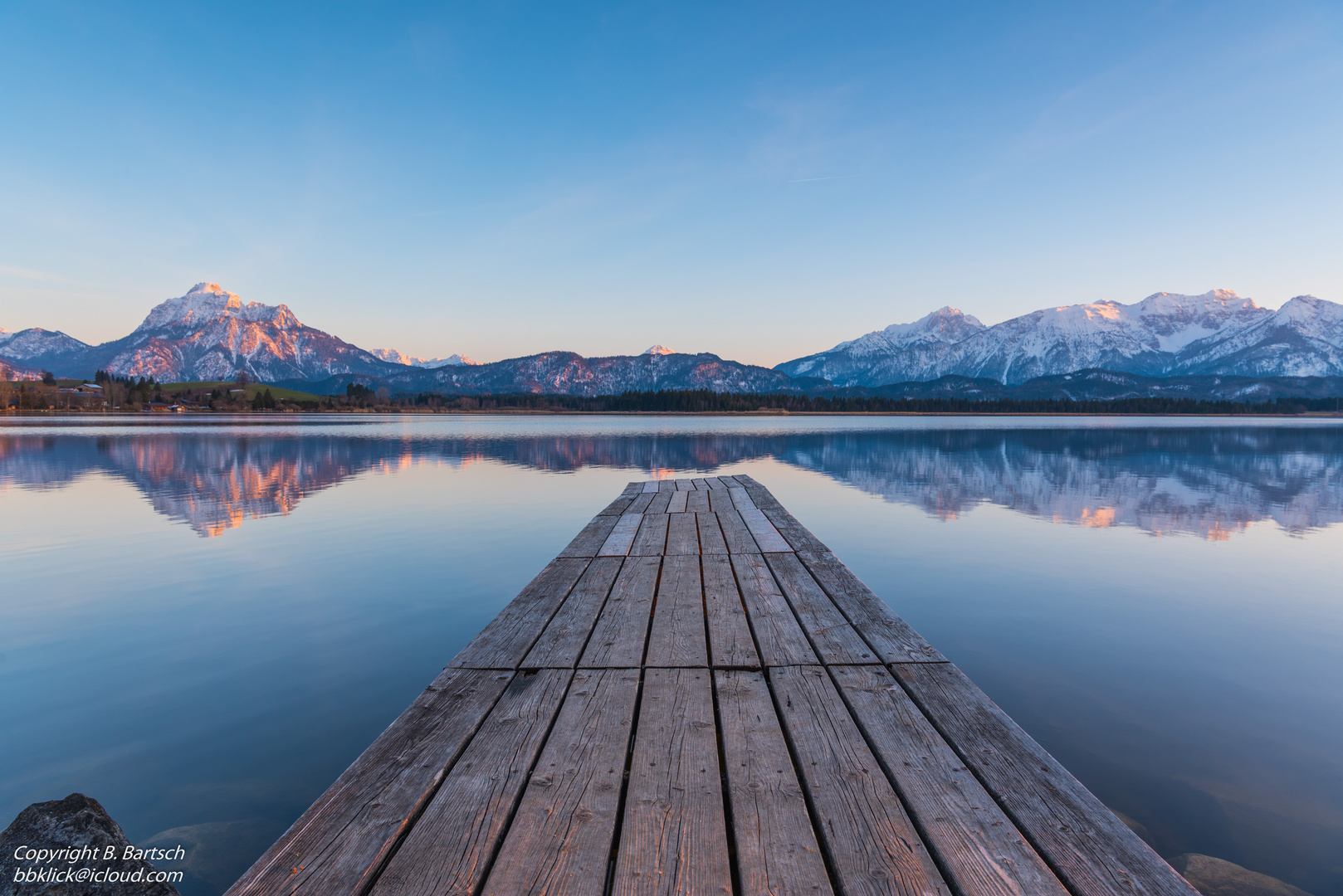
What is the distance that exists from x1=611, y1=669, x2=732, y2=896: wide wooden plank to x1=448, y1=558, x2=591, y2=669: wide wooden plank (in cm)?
144

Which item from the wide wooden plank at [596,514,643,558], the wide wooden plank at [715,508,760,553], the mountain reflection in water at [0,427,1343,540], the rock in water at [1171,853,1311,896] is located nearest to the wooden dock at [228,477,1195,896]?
the rock in water at [1171,853,1311,896]

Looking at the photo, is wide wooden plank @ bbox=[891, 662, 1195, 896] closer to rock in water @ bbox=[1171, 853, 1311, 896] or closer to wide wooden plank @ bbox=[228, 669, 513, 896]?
rock in water @ bbox=[1171, 853, 1311, 896]

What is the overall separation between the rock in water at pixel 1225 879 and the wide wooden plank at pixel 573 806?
166 inches

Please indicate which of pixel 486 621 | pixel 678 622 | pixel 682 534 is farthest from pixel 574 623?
pixel 682 534

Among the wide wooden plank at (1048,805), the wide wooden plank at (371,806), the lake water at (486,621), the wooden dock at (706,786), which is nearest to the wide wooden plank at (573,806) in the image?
the wooden dock at (706,786)

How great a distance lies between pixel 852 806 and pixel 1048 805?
3.37 feet

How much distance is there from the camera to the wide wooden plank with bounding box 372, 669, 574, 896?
253 cm

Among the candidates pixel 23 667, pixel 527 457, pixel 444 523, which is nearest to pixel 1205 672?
pixel 23 667

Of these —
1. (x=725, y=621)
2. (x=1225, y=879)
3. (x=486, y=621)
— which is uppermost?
(x=725, y=621)

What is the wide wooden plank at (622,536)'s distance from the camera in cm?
898

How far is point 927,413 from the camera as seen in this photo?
553 feet

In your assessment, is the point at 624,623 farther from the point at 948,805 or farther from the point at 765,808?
the point at 948,805

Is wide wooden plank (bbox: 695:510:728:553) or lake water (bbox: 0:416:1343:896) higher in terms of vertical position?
wide wooden plank (bbox: 695:510:728:553)

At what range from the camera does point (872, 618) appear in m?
5.97
